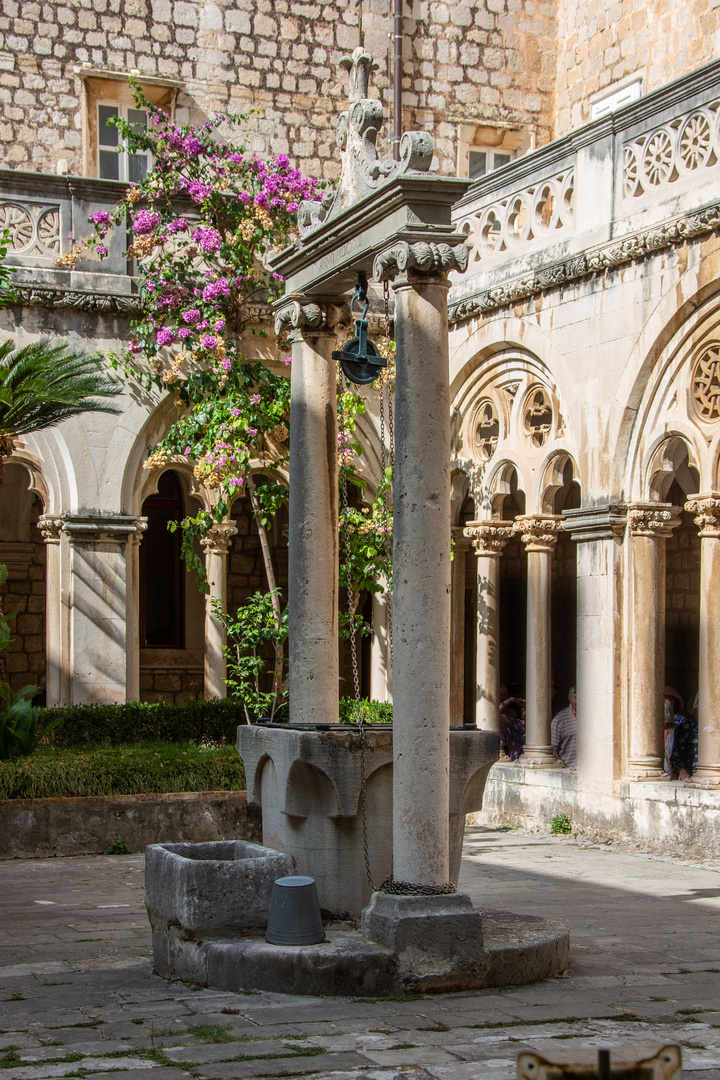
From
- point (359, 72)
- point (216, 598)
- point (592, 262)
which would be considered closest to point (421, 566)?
point (359, 72)

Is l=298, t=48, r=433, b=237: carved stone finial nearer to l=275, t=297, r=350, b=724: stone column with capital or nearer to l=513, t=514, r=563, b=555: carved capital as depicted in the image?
l=275, t=297, r=350, b=724: stone column with capital

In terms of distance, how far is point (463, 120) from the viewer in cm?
1552

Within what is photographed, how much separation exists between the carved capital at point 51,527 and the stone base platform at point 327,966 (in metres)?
6.85

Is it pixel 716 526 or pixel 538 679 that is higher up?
pixel 716 526

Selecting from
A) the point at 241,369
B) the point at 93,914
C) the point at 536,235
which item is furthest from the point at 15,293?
the point at 93,914

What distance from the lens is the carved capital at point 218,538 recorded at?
1266 centimetres

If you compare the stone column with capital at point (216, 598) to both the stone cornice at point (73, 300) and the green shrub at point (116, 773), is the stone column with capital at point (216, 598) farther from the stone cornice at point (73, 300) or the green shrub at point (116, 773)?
the stone cornice at point (73, 300)

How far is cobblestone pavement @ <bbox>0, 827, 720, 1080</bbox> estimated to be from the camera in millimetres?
4359

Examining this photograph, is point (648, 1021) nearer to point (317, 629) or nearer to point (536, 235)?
point (317, 629)

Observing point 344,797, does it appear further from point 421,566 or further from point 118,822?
point 118,822

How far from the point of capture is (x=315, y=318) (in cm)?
696

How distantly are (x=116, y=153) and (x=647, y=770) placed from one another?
27.9ft

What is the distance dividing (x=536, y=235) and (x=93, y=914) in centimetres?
670

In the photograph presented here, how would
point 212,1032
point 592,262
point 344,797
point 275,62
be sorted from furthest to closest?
1. point 275,62
2. point 592,262
3. point 344,797
4. point 212,1032
